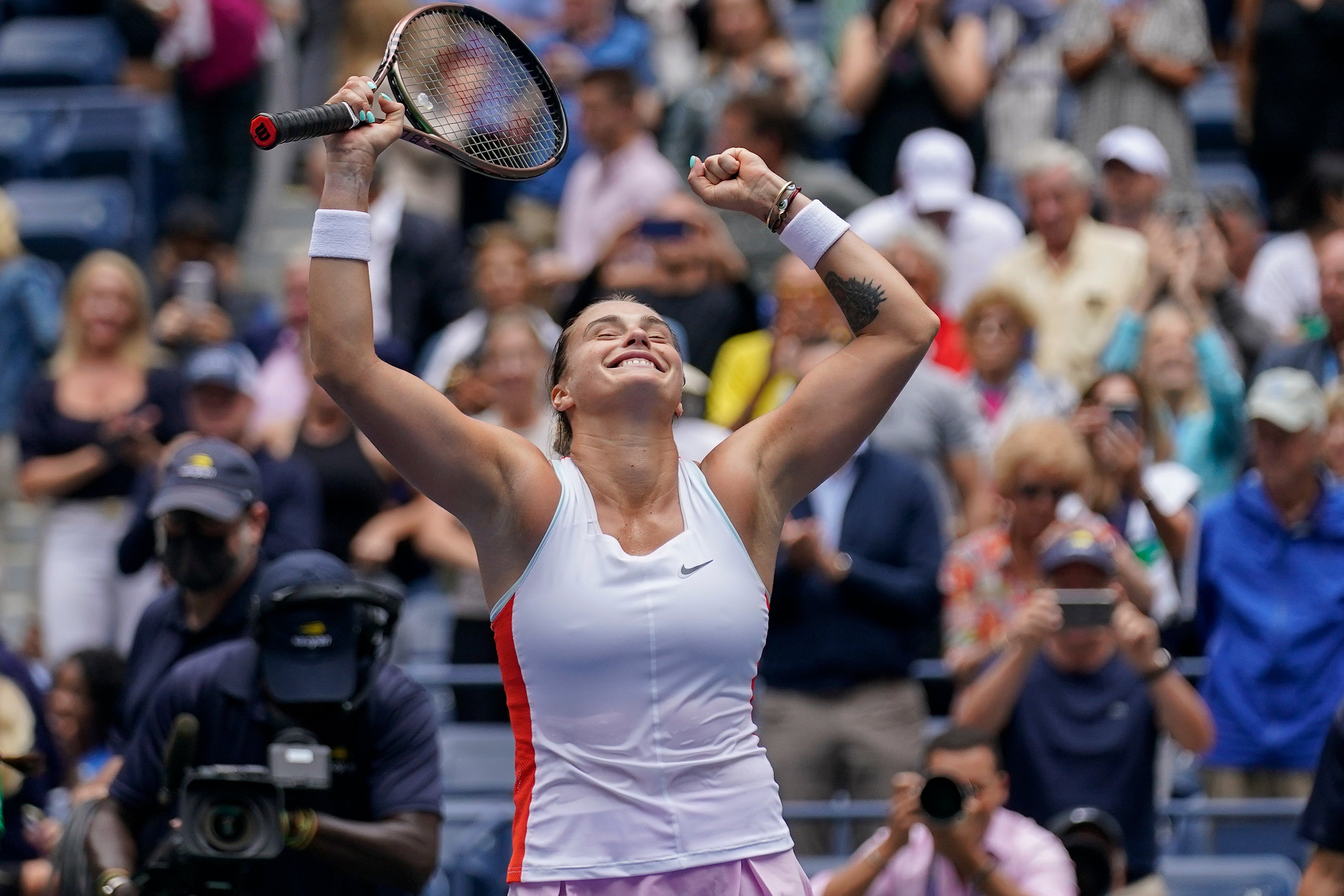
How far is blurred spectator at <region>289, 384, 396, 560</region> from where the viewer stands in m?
8.02

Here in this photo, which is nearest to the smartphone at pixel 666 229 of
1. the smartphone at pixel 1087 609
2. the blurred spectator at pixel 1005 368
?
the blurred spectator at pixel 1005 368

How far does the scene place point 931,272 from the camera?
818cm

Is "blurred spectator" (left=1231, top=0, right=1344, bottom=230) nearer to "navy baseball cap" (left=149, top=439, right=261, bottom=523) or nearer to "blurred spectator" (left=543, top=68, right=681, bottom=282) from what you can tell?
"blurred spectator" (left=543, top=68, right=681, bottom=282)

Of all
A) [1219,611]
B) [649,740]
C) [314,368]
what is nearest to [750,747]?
[649,740]

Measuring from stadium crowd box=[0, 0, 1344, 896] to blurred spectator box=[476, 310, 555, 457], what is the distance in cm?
2

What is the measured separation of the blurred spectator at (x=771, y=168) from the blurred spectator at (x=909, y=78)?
1.06 ft

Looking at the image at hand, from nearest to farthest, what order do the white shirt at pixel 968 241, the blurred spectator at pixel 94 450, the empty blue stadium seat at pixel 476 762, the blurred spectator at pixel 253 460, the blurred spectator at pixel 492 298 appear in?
the empty blue stadium seat at pixel 476 762 < the blurred spectator at pixel 253 460 < the blurred spectator at pixel 94 450 < the blurred spectator at pixel 492 298 < the white shirt at pixel 968 241

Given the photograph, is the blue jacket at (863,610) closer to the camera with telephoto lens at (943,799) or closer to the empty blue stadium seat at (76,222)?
the camera with telephoto lens at (943,799)

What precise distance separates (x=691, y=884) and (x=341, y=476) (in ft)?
15.7

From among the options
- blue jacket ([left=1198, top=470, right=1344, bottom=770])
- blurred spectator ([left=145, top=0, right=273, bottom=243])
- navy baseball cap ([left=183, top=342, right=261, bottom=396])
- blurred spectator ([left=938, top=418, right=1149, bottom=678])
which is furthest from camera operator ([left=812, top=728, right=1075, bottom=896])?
blurred spectator ([left=145, top=0, right=273, bottom=243])

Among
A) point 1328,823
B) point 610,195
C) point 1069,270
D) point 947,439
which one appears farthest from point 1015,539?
point 610,195

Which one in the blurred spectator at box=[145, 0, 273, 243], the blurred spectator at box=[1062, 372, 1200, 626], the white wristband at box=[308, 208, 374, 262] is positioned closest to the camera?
the white wristband at box=[308, 208, 374, 262]

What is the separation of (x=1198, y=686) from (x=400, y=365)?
339 centimetres

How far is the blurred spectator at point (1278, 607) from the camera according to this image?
6527 millimetres
